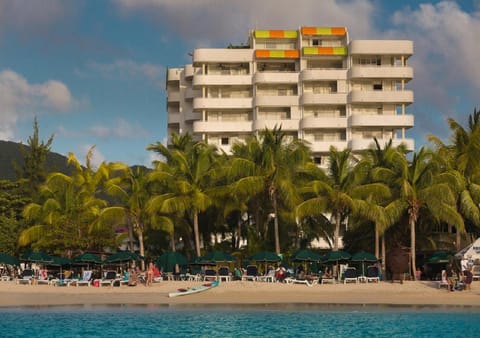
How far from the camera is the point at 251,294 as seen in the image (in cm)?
3703

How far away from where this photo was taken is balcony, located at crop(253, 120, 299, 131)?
7681cm

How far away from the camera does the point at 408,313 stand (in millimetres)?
30406

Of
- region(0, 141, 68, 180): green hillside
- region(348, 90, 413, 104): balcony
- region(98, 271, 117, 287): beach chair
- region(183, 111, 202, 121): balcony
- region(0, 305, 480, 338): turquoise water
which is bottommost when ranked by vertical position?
region(0, 305, 480, 338): turquoise water

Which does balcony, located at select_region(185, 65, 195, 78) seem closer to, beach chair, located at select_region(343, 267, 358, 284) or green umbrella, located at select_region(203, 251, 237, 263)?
green umbrella, located at select_region(203, 251, 237, 263)

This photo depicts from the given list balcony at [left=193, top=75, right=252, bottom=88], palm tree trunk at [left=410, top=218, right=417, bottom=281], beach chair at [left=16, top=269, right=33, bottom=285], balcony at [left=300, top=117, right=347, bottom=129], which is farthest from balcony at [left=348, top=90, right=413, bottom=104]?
beach chair at [left=16, top=269, right=33, bottom=285]

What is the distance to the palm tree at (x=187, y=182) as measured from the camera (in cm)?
4744

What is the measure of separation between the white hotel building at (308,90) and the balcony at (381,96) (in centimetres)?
8

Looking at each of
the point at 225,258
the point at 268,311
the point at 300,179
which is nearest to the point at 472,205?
the point at 300,179

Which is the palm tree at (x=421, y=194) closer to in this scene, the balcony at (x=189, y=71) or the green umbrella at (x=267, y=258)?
the green umbrella at (x=267, y=258)

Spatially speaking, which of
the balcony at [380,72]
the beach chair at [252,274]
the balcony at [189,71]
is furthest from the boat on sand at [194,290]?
the balcony at [189,71]

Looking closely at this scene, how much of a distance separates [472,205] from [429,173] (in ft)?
14.0

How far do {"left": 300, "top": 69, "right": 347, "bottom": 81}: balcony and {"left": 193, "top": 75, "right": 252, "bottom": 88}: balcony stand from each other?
19.4 ft

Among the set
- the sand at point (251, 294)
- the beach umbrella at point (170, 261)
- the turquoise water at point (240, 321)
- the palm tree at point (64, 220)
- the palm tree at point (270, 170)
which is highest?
the palm tree at point (270, 170)

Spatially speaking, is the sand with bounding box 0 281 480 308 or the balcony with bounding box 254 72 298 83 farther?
the balcony with bounding box 254 72 298 83
